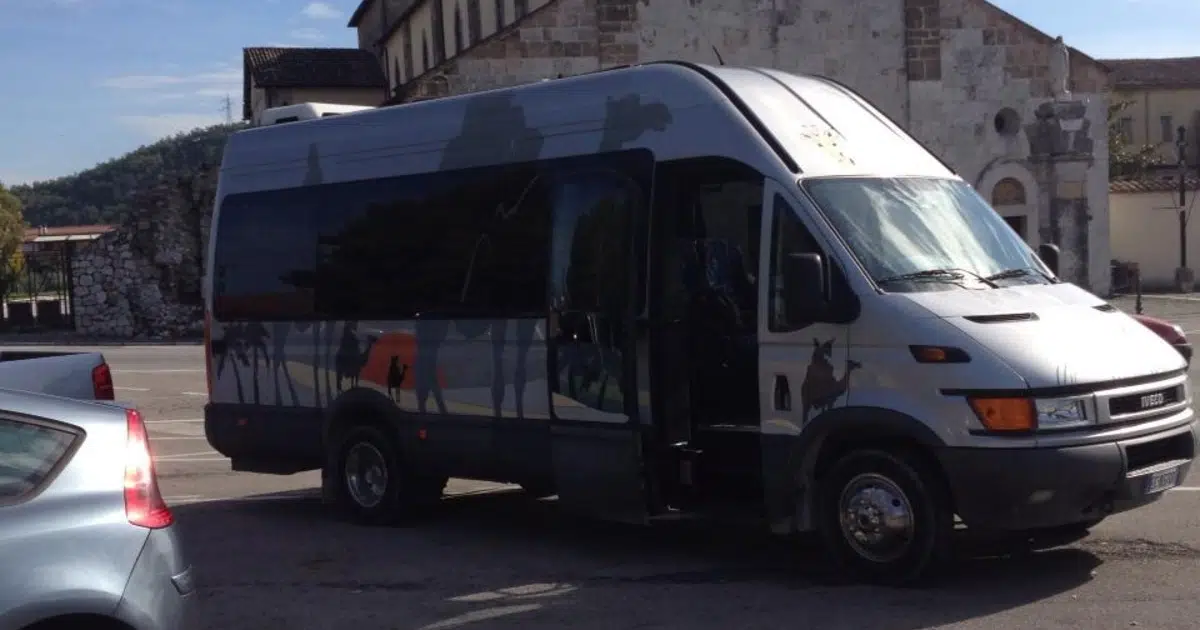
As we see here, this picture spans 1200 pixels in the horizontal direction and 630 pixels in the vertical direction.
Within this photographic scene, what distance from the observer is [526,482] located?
9.65 meters

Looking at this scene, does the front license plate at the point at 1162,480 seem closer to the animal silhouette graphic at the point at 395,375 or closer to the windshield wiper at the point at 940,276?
the windshield wiper at the point at 940,276

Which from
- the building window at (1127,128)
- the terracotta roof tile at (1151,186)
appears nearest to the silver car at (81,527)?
the terracotta roof tile at (1151,186)

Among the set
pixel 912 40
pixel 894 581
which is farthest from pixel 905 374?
pixel 912 40

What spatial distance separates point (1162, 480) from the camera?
7.73 m

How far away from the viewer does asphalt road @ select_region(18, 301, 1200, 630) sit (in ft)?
24.4

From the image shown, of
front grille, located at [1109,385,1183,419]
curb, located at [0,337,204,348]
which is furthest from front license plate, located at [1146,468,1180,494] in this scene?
curb, located at [0,337,204,348]

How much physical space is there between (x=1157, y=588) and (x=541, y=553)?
12.4 ft

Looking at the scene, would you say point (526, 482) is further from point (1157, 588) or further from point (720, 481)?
point (1157, 588)

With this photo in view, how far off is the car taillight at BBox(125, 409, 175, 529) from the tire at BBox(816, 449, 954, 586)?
3752 millimetres

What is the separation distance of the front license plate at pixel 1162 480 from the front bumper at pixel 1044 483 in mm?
30

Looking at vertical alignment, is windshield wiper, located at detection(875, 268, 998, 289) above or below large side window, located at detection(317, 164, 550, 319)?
below

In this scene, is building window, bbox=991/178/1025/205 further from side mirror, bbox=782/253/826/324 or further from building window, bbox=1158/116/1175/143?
building window, bbox=1158/116/1175/143

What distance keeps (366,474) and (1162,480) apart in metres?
5.59

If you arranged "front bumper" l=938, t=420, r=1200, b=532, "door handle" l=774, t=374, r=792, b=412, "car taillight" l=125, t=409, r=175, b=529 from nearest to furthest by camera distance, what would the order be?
"car taillight" l=125, t=409, r=175, b=529
"front bumper" l=938, t=420, r=1200, b=532
"door handle" l=774, t=374, r=792, b=412
